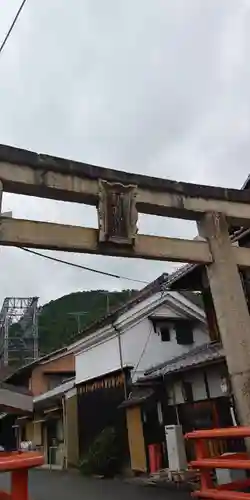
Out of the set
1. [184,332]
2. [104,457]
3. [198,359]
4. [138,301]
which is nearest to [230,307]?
[198,359]

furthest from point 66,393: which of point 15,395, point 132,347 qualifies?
point 15,395

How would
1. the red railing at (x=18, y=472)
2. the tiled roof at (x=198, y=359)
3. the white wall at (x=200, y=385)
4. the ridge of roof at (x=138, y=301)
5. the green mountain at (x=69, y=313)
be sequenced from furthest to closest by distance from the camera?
the green mountain at (x=69, y=313)
the ridge of roof at (x=138, y=301)
the white wall at (x=200, y=385)
the tiled roof at (x=198, y=359)
the red railing at (x=18, y=472)

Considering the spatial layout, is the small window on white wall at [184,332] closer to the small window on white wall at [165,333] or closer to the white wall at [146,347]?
the white wall at [146,347]

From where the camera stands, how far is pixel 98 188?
7.33m

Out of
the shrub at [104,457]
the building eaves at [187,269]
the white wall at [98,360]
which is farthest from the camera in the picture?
the white wall at [98,360]

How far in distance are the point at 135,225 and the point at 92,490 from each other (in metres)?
9.29

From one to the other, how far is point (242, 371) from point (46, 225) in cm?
368

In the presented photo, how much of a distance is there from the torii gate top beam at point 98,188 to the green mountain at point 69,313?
26.4m

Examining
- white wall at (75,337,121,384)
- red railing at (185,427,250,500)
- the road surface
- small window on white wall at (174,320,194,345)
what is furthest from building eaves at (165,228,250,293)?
red railing at (185,427,250,500)

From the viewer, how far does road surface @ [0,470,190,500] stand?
1102 cm

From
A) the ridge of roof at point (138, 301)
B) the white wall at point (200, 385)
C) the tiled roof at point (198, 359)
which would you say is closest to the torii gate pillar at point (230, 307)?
the tiled roof at point (198, 359)

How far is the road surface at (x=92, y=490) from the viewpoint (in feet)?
36.1

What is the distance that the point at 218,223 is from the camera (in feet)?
25.6

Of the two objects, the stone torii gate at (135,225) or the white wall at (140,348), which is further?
the white wall at (140,348)
